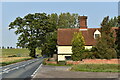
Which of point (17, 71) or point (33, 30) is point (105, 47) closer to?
point (17, 71)

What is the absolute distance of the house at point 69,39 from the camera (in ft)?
150

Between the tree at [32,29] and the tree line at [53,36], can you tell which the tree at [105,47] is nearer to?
the tree line at [53,36]

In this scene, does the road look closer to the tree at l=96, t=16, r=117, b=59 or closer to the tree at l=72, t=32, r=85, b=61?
the tree at l=72, t=32, r=85, b=61

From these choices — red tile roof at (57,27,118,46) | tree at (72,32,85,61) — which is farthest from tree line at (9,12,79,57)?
tree at (72,32,85,61)

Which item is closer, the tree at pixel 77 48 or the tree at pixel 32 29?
the tree at pixel 77 48

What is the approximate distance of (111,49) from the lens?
35375mm

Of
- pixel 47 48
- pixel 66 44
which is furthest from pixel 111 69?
pixel 47 48

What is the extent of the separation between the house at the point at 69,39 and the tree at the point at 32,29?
23.4 metres

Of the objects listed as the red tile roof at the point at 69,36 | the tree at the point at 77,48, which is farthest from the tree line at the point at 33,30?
the tree at the point at 77,48

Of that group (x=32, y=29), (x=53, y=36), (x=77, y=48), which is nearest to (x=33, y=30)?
(x=32, y=29)

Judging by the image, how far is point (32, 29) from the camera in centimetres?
7238

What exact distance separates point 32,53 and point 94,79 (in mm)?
55149

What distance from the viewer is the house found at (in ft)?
150

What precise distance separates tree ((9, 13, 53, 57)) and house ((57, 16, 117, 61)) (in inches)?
921
